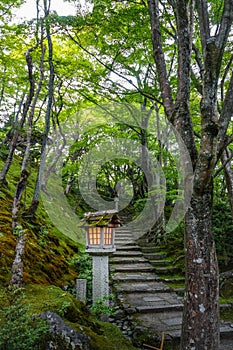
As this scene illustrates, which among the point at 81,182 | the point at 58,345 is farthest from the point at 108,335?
the point at 81,182

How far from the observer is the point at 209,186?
3113mm

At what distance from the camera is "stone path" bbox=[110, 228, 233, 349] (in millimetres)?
4633

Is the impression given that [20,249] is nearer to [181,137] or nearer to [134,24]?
[181,137]

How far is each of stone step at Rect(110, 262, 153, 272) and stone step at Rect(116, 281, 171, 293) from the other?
756 millimetres

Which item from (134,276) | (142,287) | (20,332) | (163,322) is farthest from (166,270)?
(20,332)

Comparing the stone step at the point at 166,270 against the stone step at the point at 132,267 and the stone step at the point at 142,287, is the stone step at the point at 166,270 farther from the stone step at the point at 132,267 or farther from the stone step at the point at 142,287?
the stone step at the point at 142,287

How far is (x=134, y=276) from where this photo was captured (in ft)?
23.6

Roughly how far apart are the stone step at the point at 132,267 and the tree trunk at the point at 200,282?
4644 mm

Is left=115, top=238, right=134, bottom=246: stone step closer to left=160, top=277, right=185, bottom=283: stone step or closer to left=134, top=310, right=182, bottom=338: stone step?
left=160, top=277, right=185, bottom=283: stone step

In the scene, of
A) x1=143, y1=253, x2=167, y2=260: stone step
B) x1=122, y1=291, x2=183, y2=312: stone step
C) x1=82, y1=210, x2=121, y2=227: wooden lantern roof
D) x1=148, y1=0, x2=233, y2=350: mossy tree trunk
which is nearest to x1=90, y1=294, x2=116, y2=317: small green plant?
x1=122, y1=291, x2=183, y2=312: stone step

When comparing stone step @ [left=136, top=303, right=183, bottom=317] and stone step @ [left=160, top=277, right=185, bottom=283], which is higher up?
stone step @ [left=160, top=277, right=185, bottom=283]

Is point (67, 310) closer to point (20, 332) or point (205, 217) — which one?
point (20, 332)

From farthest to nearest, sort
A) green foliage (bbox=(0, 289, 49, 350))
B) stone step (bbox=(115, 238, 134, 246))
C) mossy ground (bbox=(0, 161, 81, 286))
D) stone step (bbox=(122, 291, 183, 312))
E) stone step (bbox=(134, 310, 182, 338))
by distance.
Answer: stone step (bbox=(115, 238, 134, 246)) < stone step (bbox=(122, 291, 183, 312)) < stone step (bbox=(134, 310, 182, 338)) < mossy ground (bbox=(0, 161, 81, 286)) < green foliage (bbox=(0, 289, 49, 350))

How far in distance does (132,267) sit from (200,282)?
16.8ft
